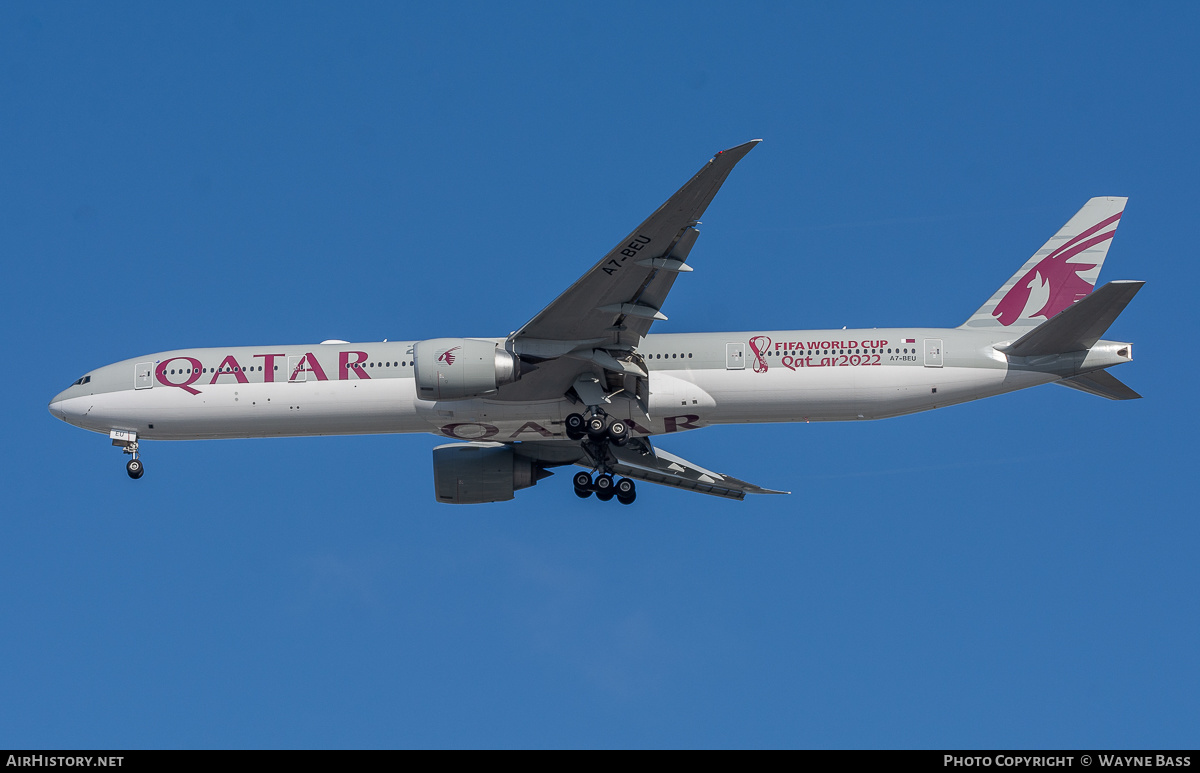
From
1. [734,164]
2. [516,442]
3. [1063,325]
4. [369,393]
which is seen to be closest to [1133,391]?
[1063,325]

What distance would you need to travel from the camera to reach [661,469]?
105ft

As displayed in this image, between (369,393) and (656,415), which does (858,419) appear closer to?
(656,415)

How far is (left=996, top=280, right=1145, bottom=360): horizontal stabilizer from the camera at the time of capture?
81.4 feet

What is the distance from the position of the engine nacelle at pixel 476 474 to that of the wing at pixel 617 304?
3664 millimetres

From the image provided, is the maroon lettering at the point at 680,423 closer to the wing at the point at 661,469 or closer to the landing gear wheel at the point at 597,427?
the landing gear wheel at the point at 597,427

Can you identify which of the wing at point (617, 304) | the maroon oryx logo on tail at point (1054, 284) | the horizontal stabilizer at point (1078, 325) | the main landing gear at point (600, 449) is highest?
the maroon oryx logo on tail at point (1054, 284)

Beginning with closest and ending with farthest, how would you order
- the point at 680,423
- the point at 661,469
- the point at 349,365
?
the point at 680,423 < the point at 349,365 < the point at 661,469

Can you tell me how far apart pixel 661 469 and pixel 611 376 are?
568cm

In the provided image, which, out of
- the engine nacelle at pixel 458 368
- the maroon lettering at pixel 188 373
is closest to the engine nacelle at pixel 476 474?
the engine nacelle at pixel 458 368

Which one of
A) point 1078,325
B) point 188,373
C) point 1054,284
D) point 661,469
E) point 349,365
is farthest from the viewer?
point 661,469

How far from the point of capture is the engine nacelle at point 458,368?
83.6 ft

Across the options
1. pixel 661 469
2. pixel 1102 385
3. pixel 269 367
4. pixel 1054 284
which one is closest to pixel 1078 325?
pixel 1102 385

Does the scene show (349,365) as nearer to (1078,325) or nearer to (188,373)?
(188,373)

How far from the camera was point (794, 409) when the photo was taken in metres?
27.5
